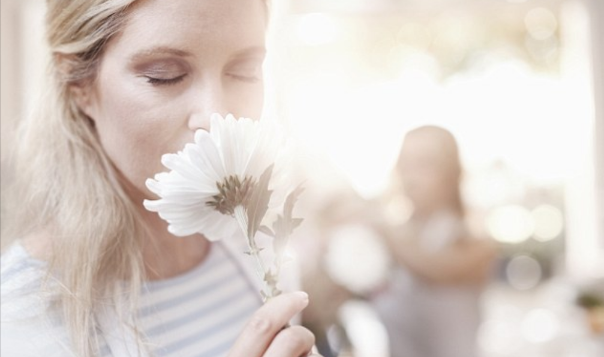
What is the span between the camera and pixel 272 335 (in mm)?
262

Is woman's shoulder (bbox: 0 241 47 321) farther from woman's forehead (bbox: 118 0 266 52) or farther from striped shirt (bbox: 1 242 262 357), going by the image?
woman's forehead (bbox: 118 0 266 52)

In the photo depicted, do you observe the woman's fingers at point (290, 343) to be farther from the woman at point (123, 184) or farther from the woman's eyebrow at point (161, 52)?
the woman's eyebrow at point (161, 52)

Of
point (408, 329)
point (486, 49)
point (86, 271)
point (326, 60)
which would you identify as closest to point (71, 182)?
point (86, 271)

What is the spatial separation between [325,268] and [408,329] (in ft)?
0.41

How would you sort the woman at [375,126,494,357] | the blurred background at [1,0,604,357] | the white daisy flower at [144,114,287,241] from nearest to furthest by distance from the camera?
the white daisy flower at [144,114,287,241] → the blurred background at [1,0,604,357] → the woman at [375,126,494,357]

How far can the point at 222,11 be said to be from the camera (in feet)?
0.88

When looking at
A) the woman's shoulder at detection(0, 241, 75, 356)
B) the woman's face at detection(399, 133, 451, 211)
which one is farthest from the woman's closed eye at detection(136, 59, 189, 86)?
the woman's face at detection(399, 133, 451, 211)

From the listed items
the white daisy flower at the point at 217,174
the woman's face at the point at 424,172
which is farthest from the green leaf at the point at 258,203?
the woman's face at the point at 424,172

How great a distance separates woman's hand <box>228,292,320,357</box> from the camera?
260mm

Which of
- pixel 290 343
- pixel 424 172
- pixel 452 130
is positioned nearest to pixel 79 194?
pixel 290 343

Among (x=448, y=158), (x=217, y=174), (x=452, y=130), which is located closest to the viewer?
(x=217, y=174)

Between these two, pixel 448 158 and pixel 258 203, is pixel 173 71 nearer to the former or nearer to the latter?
pixel 258 203

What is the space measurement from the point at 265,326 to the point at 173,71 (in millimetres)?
104

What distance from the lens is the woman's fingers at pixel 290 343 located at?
0.26 metres
